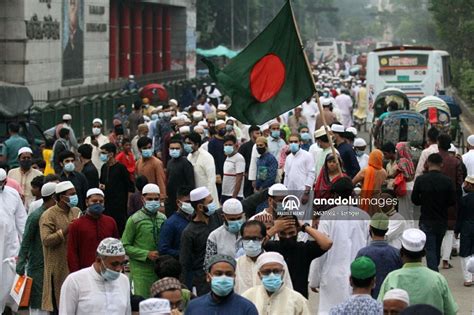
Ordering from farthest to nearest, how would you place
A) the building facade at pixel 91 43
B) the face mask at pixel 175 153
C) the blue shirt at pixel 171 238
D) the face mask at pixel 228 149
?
1. the building facade at pixel 91 43
2. the face mask at pixel 228 149
3. the face mask at pixel 175 153
4. the blue shirt at pixel 171 238

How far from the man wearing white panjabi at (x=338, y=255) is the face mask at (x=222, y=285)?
272 cm

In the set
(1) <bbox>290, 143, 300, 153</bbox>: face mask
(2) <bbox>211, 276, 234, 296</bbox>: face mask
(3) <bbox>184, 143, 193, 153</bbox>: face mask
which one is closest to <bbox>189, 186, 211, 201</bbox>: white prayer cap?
(2) <bbox>211, 276, 234, 296</bbox>: face mask

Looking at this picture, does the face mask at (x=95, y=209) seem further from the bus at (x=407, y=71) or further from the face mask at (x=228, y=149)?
the bus at (x=407, y=71)

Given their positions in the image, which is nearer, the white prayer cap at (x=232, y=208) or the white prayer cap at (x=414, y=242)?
the white prayer cap at (x=414, y=242)

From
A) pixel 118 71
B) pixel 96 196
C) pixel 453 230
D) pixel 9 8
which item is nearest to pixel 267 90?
pixel 96 196

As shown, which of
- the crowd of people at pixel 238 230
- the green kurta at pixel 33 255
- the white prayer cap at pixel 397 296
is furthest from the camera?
the green kurta at pixel 33 255

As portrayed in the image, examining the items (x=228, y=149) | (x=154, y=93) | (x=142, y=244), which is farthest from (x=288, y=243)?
(x=154, y=93)

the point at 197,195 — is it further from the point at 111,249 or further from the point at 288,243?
the point at 111,249

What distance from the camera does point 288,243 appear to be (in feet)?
33.5

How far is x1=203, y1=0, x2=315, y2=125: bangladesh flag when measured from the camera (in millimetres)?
13211

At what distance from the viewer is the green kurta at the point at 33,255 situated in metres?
12.1

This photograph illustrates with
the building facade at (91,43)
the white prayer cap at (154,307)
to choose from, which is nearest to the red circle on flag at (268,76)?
the white prayer cap at (154,307)

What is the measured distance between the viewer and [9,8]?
37062 mm

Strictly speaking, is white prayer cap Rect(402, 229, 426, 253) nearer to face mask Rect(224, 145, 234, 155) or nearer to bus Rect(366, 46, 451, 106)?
face mask Rect(224, 145, 234, 155)
